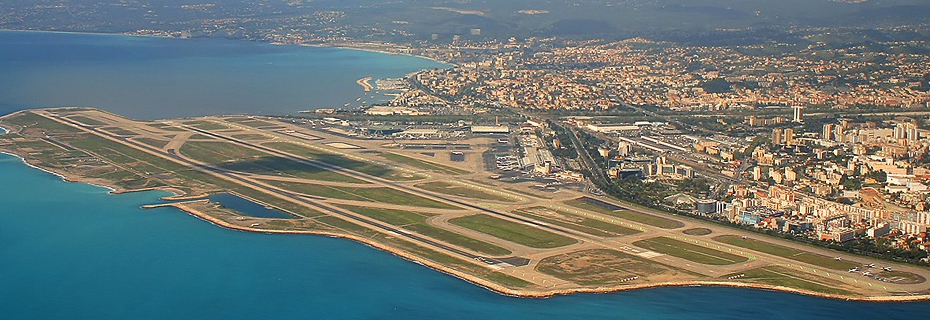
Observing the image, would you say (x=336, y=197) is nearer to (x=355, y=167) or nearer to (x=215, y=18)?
(x=355, y=167)

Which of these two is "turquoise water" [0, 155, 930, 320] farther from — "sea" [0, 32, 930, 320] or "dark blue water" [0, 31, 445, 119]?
"dark blue water" [0, 31, 445, 119]

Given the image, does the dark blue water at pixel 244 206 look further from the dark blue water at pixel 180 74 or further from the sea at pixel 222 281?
the dark blue water at pixel 180 74

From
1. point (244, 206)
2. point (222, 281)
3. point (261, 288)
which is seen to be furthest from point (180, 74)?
point (261, 288)

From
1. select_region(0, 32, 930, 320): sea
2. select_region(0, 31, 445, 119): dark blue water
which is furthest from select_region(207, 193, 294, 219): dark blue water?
select_region(0, 31, 445, 119): dark blue water

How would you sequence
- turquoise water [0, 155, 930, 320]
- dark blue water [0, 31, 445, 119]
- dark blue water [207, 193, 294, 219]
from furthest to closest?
1. dark blue water [0, 31, 445, 119]
2. dark blue water [207, 193, 294, 219]
3. turquoise water [0, 155, 930, 320]

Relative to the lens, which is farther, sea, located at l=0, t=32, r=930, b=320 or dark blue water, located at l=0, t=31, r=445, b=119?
dark blue water, located at l=0, t=31, r=445, b=119

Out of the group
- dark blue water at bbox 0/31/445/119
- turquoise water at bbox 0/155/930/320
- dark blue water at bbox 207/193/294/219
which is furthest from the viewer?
dark blue water at bbox 0/31/445/119

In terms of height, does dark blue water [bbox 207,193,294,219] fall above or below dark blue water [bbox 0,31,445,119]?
above
